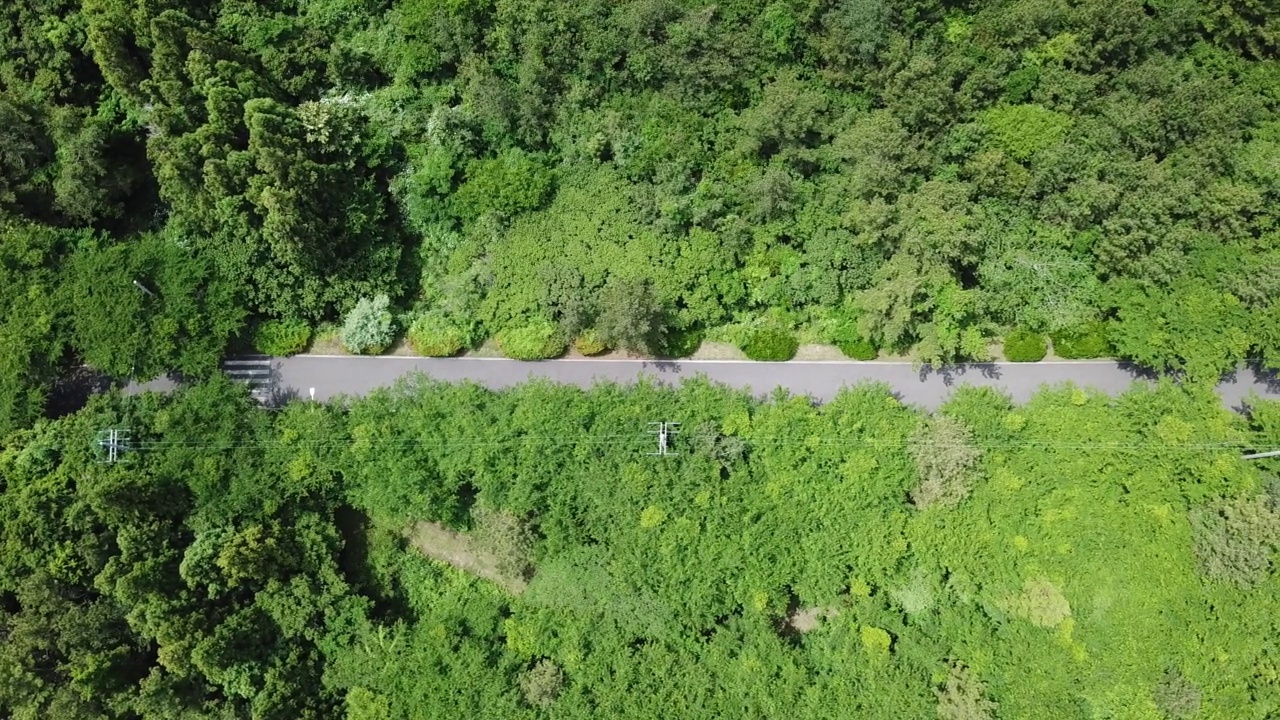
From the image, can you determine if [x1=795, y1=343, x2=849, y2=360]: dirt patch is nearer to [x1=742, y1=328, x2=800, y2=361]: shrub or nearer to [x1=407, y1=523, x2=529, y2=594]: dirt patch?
[x1=742, y1=328, x2=800, y2=361]: shrub

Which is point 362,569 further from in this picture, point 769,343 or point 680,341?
point 769,343

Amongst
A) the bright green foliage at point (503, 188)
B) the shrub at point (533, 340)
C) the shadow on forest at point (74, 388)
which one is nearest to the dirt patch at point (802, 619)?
the shrub at point (533, 340)

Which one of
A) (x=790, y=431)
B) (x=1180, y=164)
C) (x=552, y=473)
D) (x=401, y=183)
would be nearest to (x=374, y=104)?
(x=401, y=183)

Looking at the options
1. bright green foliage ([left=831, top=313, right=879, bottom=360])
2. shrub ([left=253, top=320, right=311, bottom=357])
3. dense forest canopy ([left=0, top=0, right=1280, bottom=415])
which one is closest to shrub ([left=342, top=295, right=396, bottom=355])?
dense forest canopy ([left=0, top=0, right=1280, bottom=415])

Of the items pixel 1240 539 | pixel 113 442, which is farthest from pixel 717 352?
pixel 113 442

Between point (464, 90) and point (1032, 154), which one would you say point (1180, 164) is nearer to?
point (1032, 154)
